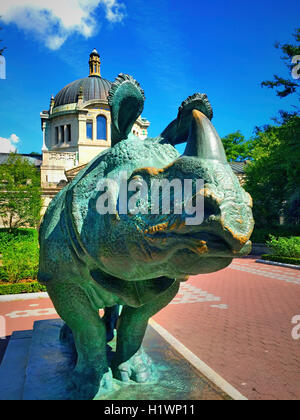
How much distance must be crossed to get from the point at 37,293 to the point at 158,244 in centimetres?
817

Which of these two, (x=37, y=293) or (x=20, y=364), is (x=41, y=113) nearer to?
(x=37, y=293)

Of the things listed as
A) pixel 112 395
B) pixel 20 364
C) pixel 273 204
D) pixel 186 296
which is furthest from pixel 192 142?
pixel 273 204

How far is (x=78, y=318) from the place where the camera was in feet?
7.04

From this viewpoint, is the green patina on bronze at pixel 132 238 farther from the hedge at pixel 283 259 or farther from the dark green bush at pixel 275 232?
the dark green bush at pixel 275 232

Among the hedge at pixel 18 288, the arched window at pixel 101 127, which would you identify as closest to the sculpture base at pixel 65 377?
the hedge at pixel 18 288

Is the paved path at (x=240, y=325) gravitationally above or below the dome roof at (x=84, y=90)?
below

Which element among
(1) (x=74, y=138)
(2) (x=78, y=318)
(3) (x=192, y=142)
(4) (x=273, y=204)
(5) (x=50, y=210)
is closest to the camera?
(3) (x=192, y=142)

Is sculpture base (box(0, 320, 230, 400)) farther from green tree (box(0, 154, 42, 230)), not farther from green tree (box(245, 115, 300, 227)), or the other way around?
green tree (box(245, 115, 300, 227))

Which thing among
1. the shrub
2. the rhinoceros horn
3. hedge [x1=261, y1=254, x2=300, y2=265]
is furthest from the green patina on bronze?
the shrub

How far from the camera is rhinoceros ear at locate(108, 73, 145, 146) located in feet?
5.36

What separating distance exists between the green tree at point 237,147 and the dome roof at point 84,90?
57.1 ft

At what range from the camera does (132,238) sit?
53.7 inches

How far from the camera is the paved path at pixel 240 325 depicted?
3.79 metres

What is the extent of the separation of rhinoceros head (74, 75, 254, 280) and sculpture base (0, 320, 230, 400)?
131 cm
